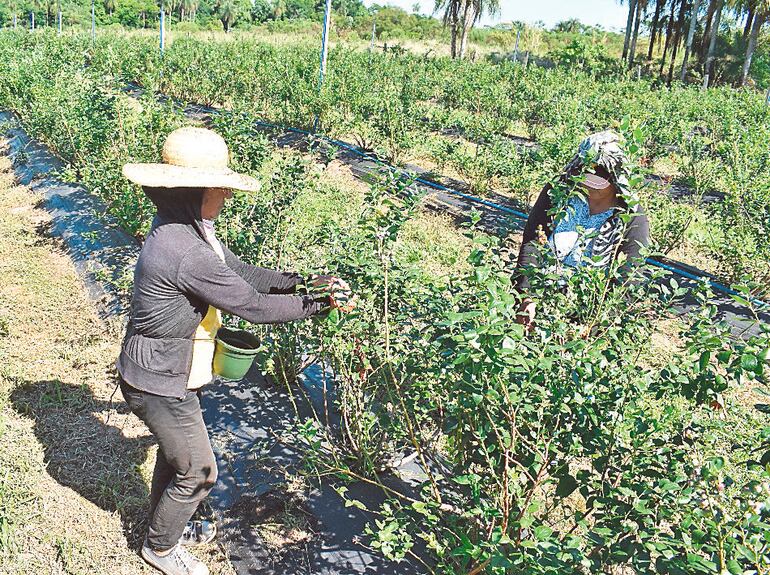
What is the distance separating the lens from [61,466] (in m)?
2.96

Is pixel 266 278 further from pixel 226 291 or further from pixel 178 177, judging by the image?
pixel 178 177

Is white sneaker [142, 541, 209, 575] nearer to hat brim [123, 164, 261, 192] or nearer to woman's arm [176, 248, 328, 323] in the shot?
woman's arm [176, 248, 328, 323]

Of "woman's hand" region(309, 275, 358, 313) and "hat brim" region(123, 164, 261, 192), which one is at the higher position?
"hat brim" region(123, 164, 261, 192)

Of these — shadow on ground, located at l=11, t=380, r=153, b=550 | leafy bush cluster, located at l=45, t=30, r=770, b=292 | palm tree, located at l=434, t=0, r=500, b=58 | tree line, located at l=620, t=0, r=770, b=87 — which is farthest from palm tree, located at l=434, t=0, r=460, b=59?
shadow on ground, located at l=11, t=380, r=153, b=550

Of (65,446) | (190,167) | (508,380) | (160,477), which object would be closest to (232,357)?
(160,477)

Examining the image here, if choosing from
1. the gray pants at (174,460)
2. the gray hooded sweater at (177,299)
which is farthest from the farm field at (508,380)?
the gray pants at (174,460)

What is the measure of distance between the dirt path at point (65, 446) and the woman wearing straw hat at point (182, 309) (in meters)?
0.31

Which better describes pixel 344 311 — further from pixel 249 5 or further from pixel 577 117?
pixel 249 5

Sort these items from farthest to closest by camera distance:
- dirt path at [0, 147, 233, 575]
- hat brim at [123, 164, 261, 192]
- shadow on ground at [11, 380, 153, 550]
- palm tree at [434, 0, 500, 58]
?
palm tree at [434, 0, 500, 58], shadow on ground at [11, 380, 153, 550], dirt path at [0, 147, 233, 575], hat brim at [123, 164, 261, 192]

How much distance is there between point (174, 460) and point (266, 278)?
0.72 m

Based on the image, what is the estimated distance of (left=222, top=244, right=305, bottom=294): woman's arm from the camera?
2.43 metres

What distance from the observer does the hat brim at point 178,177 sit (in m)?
2.01

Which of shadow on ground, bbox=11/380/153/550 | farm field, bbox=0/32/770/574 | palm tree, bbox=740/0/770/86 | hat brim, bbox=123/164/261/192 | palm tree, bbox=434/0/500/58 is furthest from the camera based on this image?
palm tree, bbox=434/0/500/58

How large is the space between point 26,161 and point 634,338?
791 centimetres
